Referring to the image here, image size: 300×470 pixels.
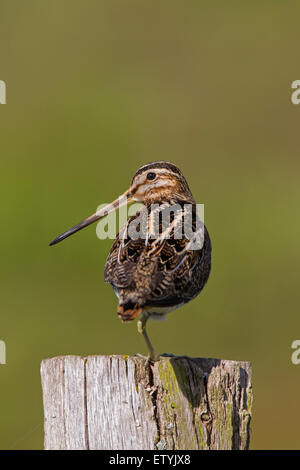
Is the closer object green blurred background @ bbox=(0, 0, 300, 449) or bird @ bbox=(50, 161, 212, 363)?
bird @ bbox=(50, 161, 212, 363)

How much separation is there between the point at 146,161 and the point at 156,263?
1078cm

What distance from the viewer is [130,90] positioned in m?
19.5

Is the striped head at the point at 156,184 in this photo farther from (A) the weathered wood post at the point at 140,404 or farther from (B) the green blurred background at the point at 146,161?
(B) the green blurred background at the point at 146,161

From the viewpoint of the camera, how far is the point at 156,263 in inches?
224

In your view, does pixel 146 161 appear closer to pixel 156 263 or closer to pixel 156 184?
pixel 156 184

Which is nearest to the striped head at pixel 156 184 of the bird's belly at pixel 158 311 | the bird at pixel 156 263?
the bird at pixel 156 263

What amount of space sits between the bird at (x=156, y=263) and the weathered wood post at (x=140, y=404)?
18 centimetres

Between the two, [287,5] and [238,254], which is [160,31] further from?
[238,254]

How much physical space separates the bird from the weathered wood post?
0.18 m

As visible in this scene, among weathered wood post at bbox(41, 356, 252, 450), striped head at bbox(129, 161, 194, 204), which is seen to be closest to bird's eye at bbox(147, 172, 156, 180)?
striped head at bbox(129, 161, 194, 204)

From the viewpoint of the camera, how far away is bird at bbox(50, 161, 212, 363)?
217 inches

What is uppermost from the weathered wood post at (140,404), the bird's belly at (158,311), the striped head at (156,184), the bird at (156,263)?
the striped head at (156,184)

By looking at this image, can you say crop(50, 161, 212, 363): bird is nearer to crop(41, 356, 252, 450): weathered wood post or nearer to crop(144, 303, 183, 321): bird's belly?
crop(144, 303, 183, 321): bird's belly

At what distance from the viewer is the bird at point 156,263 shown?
5516 mm
